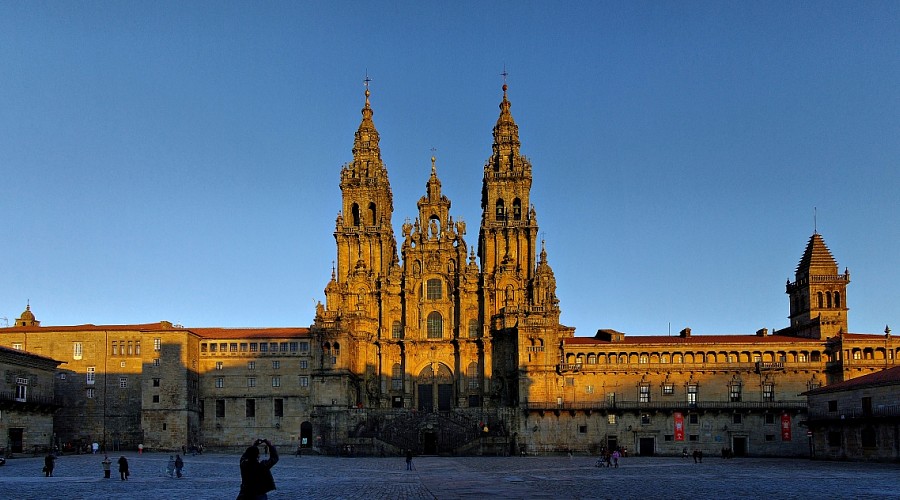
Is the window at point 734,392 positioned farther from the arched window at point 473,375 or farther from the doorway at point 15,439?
the doorway at point 15,439

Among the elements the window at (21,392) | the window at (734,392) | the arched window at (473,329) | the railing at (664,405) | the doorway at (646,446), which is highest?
the arched window at (473,329)

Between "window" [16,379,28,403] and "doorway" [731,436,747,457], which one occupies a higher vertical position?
"window" [16,379,28,403]

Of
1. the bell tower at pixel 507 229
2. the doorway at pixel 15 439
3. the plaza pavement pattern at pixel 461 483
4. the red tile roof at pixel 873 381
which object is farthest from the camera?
the bell tower at pixel 507 229

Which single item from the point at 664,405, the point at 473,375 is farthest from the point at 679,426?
the point at 473,375

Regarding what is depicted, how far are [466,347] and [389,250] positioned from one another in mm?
16097

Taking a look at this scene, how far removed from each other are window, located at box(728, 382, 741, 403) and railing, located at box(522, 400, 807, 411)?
54 cm

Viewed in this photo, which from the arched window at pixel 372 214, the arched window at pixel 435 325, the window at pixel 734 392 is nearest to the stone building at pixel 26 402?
the arched window at pixel 372 214

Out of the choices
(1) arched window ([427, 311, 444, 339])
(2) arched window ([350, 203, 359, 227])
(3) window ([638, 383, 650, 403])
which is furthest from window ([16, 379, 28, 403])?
(3) window ([638, 383, 650, 403])

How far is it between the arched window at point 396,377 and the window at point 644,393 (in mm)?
27460

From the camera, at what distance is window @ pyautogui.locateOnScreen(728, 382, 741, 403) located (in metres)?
92.8

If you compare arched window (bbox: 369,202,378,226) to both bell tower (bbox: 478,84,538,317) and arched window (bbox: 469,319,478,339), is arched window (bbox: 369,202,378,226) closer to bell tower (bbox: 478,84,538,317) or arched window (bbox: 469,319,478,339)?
bell tower (bbox: 478,84,538,317)

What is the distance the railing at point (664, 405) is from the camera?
300ft

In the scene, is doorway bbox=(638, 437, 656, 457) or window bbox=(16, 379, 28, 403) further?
doorway bbox=(638, 437, 656, 457)

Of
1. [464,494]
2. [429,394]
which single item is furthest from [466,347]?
[464,494]
